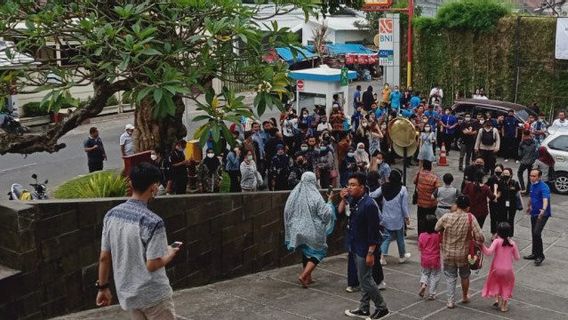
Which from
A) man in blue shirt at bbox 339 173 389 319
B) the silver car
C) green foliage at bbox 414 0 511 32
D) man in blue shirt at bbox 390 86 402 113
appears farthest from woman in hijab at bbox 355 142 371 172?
green foliage at bbox 414 0 511 32

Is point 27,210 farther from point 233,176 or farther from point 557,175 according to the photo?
point 557,175

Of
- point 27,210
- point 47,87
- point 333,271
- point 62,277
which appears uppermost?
point 47,87

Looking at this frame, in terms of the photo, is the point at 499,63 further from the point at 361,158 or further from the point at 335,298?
the point at 335,298

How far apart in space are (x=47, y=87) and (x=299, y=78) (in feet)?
50.3

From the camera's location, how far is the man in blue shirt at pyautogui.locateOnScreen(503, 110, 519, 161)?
66.0ft

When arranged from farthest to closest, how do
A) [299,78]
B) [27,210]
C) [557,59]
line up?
1. [557,59]
2. [299,78]
3. [27,210]

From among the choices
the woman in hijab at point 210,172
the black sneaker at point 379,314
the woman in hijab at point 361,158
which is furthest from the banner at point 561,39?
the black sneaker at point 379,314

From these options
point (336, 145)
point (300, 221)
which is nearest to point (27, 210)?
point (300, 221)

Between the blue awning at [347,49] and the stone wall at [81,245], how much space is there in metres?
36.6

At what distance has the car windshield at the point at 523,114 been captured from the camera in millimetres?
20869

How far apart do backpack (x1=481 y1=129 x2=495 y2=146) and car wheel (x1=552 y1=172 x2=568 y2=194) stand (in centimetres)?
165

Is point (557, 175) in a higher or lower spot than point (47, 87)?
lower

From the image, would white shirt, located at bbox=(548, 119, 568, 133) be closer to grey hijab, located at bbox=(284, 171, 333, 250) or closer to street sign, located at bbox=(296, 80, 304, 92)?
street sign, located at bbox=(296, 80, 304, 92)

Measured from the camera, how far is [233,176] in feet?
47.2
